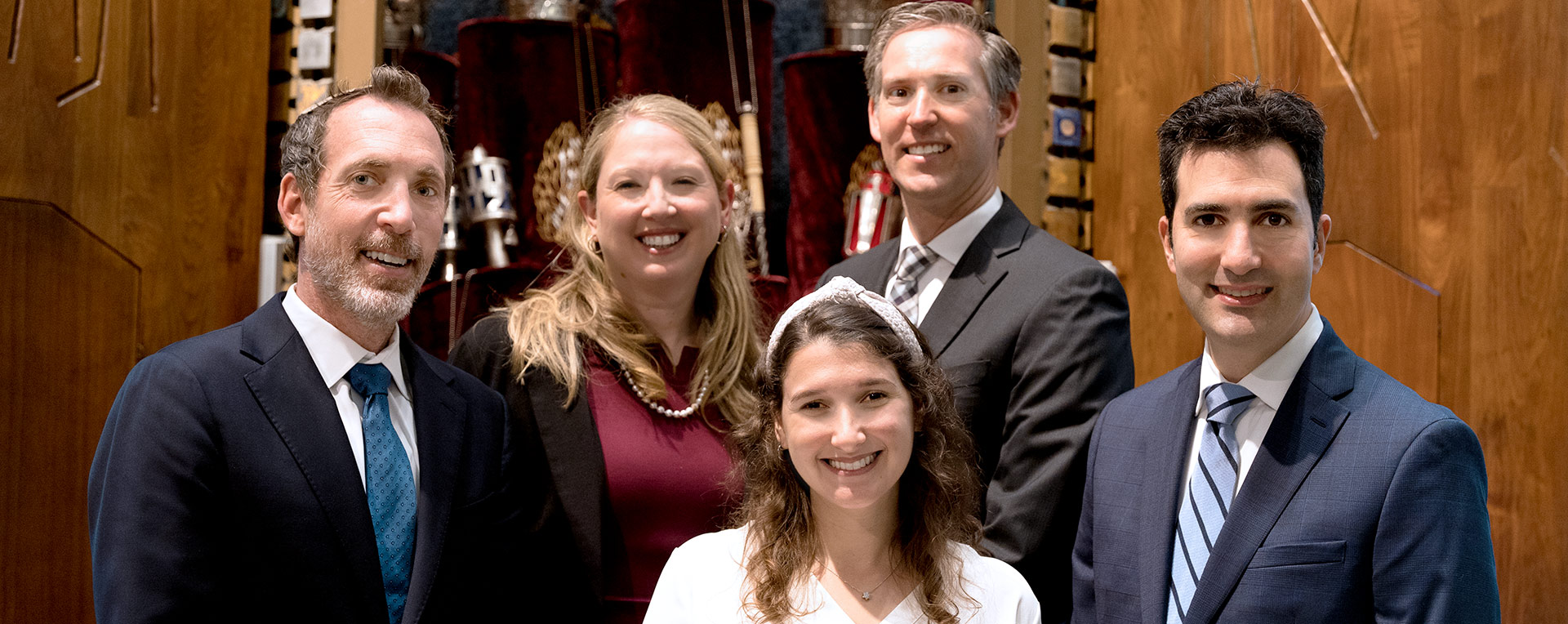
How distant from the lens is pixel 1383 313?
238 centimetres

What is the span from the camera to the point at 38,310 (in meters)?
2.50

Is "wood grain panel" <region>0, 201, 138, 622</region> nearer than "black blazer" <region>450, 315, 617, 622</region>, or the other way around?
"black blazer" <region>450, 315, 617, 622</region>

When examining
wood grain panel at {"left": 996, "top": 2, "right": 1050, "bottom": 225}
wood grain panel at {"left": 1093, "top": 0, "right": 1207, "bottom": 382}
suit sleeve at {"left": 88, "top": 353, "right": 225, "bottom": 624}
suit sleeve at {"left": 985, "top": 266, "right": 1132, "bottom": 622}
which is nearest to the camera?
suit sleeve at {"left": 88, "top": 353, "right": 225, "bottom": 624}

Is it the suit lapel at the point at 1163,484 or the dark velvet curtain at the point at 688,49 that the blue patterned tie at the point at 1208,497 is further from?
the dark velvet curtain at the point at 688,49

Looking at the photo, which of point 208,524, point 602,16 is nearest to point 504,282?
point 602,16

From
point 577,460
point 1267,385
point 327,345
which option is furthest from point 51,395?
point 1267,385

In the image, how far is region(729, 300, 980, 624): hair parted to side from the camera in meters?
1.71

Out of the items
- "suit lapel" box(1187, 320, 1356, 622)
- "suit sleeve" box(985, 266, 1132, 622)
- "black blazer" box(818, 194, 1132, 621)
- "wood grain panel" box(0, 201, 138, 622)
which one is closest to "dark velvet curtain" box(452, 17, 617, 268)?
"wood grain panel" box(0, 201, 138, 622)

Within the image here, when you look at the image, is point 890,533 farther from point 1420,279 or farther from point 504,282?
point 504,282

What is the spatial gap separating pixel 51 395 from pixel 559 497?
1201 millimetres

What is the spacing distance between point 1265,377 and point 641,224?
1095 mm

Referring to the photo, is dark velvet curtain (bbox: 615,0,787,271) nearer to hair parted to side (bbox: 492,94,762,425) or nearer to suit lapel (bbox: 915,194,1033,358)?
hair parted to side (bbox: 492,94,762,425)

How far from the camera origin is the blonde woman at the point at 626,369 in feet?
6.93

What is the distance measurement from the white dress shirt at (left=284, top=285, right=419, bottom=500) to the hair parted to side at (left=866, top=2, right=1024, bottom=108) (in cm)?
110
